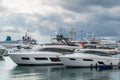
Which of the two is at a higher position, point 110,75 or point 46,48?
point 46,48

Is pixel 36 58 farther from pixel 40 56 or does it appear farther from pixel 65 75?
pixel 65 75

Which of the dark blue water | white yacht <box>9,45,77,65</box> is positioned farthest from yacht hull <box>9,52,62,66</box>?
the dark blue water

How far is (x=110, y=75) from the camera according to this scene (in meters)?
43.2

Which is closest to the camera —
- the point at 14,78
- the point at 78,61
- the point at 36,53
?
the point at 14,78

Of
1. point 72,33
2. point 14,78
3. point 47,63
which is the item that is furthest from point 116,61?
point 72,33

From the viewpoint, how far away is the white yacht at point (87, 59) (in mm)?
49562

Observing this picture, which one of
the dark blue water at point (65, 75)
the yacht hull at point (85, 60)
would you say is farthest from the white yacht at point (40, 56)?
the yacht hull at point (85, 60)

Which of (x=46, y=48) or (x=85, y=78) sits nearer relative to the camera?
(x=85, y=78)

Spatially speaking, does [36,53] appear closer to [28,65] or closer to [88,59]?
[28,65]

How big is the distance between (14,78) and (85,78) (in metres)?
9.34

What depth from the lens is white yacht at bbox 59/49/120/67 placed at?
49.6m

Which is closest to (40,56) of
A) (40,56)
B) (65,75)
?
(40,56)

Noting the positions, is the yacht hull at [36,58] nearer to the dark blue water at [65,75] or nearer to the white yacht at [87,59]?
the dark blue water at [65,75]

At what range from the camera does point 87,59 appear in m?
50.0
